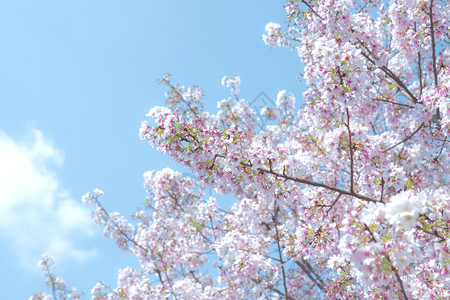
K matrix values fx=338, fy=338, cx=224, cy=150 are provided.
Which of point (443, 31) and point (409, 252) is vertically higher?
point (443, 31)

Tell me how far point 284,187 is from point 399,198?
6.13 feet

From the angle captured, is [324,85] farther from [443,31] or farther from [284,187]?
[443,31]

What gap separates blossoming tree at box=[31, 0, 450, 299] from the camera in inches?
113

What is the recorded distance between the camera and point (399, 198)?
2492 mm

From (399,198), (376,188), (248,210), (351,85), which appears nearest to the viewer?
(399,198)

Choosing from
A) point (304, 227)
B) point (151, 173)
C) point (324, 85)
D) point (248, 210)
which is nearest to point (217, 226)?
point (248, 210)

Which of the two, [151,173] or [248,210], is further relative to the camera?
[151,173]

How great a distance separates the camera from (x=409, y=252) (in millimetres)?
2555

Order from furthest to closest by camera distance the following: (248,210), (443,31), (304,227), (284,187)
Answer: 1. (248,210)
2. (443,31)
3. (304,227)
4. (284,187)

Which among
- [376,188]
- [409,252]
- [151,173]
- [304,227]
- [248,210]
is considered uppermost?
[151,173]

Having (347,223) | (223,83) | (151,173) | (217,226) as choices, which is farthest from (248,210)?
(223,83)

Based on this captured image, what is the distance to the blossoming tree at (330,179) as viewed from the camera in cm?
288

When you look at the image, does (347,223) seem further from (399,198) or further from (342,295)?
(342,295)

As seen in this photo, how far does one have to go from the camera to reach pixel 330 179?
7.33m
